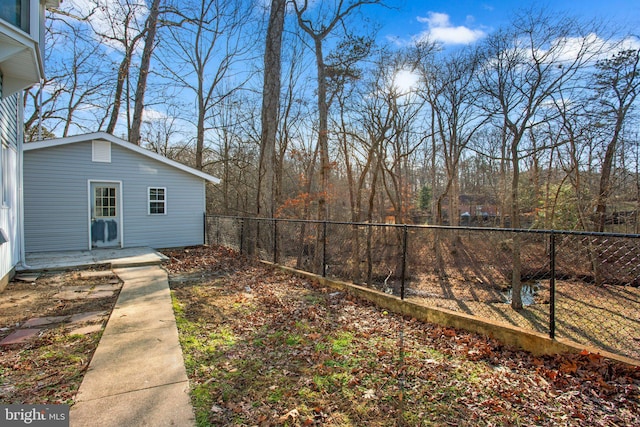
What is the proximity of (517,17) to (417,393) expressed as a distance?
490 inches

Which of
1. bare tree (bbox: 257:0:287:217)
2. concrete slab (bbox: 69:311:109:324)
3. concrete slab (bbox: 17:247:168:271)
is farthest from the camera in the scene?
bare tree (bbox: 257:0:287:217)

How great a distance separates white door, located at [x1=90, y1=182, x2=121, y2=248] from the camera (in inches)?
339

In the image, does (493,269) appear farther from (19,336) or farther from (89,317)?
(19,336)

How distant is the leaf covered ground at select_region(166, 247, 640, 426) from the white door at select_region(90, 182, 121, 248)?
255 inches

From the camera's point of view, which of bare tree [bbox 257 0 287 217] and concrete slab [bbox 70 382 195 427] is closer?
concrete slab [bbox 70 382 195 427]

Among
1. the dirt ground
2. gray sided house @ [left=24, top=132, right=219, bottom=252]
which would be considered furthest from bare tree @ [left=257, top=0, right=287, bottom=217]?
the dirt ground

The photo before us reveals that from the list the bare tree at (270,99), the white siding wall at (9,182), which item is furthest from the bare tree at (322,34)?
the white siding wall at (9,182)

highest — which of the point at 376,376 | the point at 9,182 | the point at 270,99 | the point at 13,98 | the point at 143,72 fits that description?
the point at 143,72

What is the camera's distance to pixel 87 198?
27.8ft

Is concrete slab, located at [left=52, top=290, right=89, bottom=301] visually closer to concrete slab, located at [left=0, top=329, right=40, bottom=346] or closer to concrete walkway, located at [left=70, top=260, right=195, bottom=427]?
concrete walkway, located at [left=70, top=260, right=195, bottom=427]

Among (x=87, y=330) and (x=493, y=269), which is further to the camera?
(x=493, y=269)

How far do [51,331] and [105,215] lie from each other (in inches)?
264

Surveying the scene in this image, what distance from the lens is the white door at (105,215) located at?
8.61 m

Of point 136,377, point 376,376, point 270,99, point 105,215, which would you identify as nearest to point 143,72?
point 270,99
